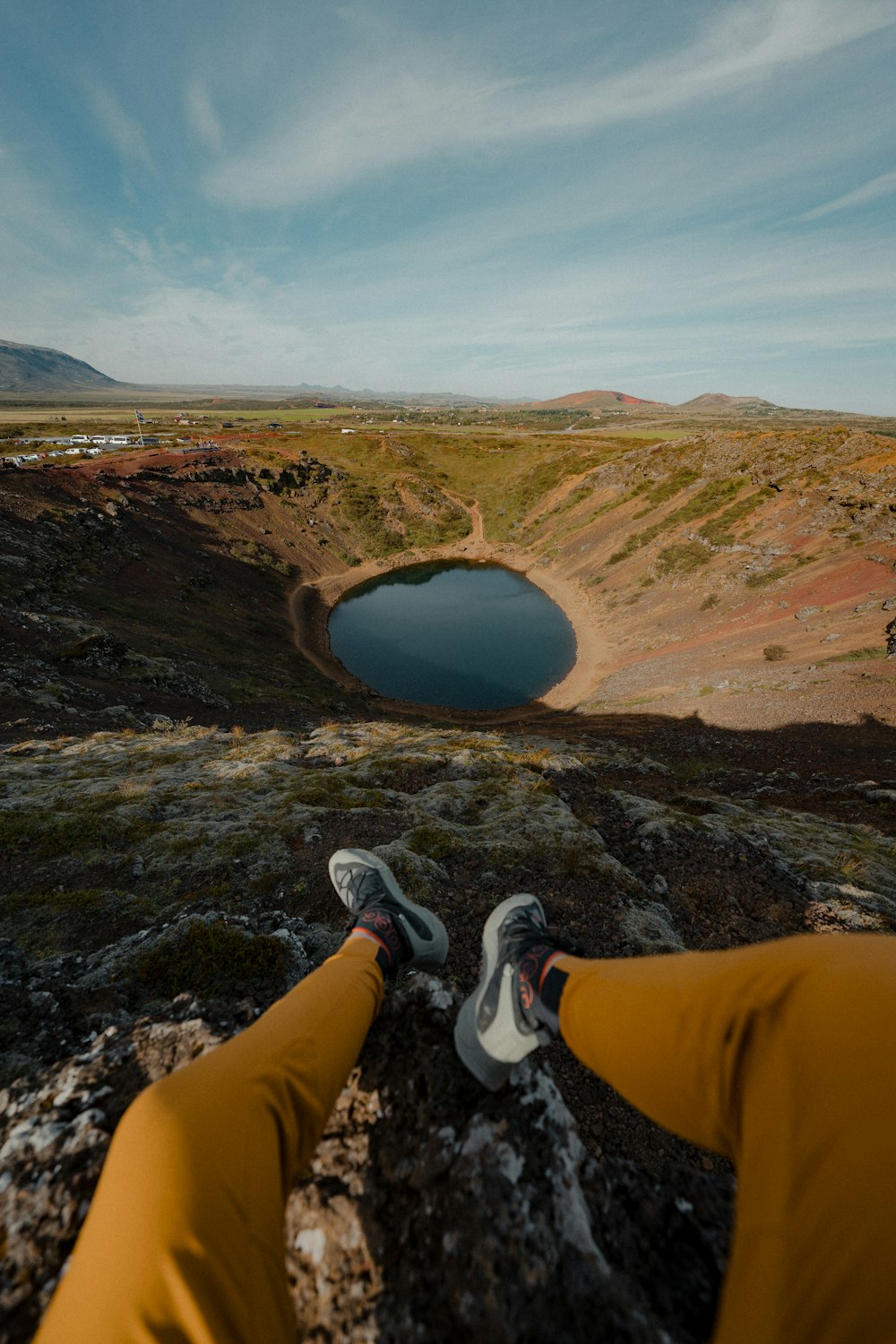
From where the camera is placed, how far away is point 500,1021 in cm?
334

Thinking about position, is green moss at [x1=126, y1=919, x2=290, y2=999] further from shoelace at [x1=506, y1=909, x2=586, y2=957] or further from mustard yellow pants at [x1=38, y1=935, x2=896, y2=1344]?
mustard yellow pants at [x1=38, y1=935, x2=896, y2=1344]

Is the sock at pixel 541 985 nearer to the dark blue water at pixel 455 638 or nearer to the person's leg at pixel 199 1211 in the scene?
the person's leg at pixel 199 1211

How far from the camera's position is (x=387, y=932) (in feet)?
14.8

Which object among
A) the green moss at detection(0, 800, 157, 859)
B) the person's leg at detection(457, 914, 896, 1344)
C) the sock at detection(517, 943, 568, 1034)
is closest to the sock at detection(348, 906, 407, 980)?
the sock at detection(517, 943, 568, 1034)

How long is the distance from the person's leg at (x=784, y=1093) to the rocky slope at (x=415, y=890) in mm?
858

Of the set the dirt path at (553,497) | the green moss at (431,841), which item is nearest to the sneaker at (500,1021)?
the green moss at (431,841)

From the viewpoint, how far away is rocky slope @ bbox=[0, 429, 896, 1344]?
236 cm

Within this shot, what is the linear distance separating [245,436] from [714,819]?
112980 mm

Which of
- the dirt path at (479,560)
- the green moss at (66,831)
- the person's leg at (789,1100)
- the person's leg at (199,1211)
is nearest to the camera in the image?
the person's leg at (789,1100)

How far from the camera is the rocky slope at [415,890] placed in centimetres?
236

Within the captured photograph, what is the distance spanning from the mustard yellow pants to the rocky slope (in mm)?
780

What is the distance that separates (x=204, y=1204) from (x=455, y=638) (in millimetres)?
48118

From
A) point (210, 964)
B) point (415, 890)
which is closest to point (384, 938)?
point (210, 964)

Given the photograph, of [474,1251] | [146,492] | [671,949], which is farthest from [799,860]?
[146,492]
